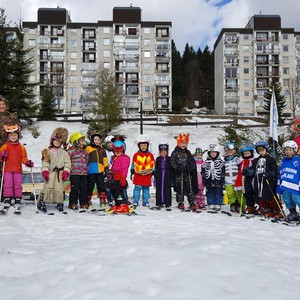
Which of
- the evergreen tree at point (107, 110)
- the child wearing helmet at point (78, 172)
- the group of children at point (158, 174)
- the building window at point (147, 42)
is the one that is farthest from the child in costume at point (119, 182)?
the building window at point (147, 42)

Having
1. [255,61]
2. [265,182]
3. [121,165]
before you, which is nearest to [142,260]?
[121,165]

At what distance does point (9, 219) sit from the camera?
6824mm

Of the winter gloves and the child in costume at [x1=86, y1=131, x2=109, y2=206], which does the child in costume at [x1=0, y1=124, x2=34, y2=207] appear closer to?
the winter gloves

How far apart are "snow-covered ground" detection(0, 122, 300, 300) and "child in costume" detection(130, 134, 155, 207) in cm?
231

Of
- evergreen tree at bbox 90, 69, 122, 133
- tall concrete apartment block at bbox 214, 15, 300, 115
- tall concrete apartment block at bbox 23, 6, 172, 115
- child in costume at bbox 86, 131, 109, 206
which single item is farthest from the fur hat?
tall concrete apartment block at bbox 214, 15, 300, 115

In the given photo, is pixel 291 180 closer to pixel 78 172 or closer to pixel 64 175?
pixel 78 172

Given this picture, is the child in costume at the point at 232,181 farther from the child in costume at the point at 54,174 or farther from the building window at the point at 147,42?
the building window at the point at 147,42

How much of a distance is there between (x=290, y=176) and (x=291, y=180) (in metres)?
0.09

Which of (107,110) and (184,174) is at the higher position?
(107,110)

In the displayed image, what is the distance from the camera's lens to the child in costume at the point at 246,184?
9.14m

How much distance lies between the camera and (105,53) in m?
72.4

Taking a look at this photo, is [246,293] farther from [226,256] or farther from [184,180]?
[184,180]

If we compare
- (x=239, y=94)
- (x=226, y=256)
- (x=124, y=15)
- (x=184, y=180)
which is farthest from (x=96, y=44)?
(x=226, y=256)

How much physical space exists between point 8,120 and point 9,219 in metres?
2.43
